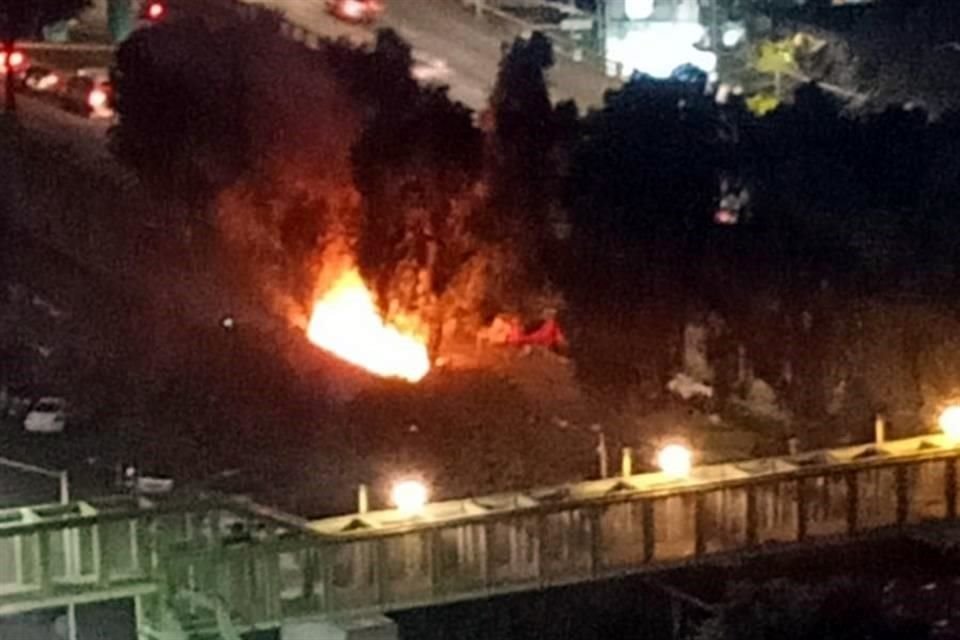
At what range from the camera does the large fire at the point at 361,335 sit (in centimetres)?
1803

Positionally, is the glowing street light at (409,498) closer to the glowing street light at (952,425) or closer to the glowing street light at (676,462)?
the glowing street light at (676,462)

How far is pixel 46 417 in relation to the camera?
16500mm

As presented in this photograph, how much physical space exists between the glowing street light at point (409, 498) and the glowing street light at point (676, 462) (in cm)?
136

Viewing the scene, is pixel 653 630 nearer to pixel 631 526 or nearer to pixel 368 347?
pixel 631 526

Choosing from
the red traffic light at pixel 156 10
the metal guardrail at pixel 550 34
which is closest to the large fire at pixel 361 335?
the red traffic light at pixel 156 10

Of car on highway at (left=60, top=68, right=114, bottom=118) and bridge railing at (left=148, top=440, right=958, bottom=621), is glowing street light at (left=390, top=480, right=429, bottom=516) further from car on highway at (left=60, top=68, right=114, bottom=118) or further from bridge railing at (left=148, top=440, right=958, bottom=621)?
car on highway at (left=60, top=68, right=114, bottom=118)

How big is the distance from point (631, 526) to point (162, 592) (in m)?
2.55

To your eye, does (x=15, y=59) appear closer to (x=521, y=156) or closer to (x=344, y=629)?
(x=521, y=156)

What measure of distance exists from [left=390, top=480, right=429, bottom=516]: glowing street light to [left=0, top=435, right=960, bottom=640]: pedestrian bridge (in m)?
0.11

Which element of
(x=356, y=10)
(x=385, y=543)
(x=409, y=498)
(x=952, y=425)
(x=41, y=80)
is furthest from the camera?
(x=356, y=10)

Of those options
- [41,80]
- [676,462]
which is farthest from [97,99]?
[676,462]

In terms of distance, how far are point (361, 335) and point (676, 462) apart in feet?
15.8

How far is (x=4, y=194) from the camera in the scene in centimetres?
1981

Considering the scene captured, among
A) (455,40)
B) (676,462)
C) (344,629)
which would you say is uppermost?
(455,40)
